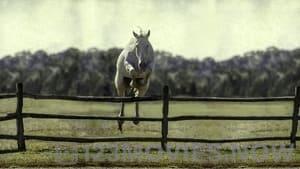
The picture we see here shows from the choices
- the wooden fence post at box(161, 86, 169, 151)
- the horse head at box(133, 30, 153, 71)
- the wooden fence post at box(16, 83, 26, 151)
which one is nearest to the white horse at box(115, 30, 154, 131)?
the horse head at box(133, 30, 153, 71)

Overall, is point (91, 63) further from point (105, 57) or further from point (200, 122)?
point (200, 122)

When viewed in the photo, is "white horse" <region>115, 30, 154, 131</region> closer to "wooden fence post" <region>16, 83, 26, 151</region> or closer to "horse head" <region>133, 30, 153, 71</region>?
"horse head" <region>133, 30, 153, 71</region>

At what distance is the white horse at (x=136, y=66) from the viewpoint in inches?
758

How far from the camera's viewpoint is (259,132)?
23.6 meters

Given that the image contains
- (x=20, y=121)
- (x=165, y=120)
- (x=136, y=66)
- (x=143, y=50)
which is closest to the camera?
(x=20, y=121)

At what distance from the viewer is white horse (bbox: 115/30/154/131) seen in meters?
19.2

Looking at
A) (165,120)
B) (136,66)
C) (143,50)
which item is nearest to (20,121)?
(165,120)

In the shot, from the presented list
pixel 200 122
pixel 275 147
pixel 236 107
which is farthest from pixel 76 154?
pixel 236 107

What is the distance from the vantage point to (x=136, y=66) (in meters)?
20.0

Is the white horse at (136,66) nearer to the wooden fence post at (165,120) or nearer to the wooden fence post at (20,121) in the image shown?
the wooden fence post at (165,120)

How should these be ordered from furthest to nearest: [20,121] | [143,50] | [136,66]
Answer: [136,66], [143,50], [20,121]

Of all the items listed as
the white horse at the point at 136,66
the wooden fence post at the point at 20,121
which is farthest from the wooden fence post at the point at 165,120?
the white horse at the point at 136,66

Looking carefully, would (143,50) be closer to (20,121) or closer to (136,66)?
(136,66)

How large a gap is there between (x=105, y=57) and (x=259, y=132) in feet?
103
